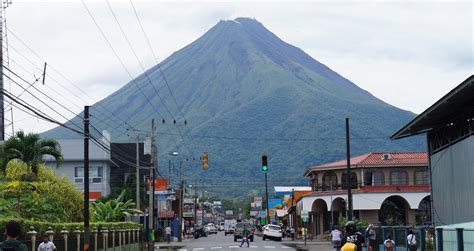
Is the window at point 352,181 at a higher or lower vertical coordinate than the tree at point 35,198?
higher

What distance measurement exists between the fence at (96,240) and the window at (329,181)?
95.9 feet

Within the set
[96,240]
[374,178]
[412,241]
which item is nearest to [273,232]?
[374,178]

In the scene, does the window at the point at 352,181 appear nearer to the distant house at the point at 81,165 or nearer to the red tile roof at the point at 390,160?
the red tile roof at the point at 390,160

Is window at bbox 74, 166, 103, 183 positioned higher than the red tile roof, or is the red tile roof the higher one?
the red tile roof

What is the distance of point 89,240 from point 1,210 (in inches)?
152

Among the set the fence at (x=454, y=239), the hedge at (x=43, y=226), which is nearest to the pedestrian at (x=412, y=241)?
the fence at (x=454, y=239)

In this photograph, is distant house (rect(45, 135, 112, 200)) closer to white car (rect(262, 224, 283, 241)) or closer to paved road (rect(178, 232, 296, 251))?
paved road (rect(178, 232, 296, 251))

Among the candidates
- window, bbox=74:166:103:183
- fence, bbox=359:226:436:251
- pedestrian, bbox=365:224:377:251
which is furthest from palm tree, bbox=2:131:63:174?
window, bbox=74:166:103:183

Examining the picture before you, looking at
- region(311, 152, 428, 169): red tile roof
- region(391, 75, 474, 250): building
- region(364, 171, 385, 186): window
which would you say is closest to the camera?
region(391, 75, 474, 250): building

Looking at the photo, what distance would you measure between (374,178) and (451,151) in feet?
116

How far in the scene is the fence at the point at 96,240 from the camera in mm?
24087

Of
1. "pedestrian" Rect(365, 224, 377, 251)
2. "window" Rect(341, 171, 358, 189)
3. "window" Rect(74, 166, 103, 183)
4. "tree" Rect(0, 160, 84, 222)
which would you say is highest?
"window" Rect(74, 166, 103, 183)

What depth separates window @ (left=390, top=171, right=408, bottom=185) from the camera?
7325 cm

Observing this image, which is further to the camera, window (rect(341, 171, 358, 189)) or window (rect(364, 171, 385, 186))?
window (rect(341, 171, 358, 189))
